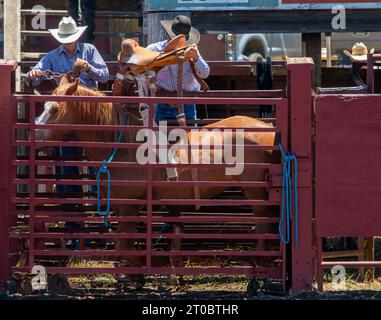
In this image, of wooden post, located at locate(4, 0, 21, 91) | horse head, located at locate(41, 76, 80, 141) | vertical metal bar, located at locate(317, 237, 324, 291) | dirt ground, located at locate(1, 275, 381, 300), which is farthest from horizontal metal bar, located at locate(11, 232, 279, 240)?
wooden post, located at locate(4, 0, 21, 91)

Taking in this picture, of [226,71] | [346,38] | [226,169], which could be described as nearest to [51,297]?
[226,169]

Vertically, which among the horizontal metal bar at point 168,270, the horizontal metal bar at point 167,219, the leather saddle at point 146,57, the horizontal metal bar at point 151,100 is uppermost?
the leather saddle at point 146,57

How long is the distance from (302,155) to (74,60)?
2551mm

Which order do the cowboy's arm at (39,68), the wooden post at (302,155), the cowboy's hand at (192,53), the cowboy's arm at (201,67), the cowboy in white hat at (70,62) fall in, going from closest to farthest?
the wooden post at (302,155) < the cowboy's hand at (192,53) < the cowboy's arm at (201,67) < the cowboy's arm at (39,68) < the cowboy in white hat at (70,62)

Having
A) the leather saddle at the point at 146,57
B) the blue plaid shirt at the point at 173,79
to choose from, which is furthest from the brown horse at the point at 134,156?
the blue plaid shirt at the point at 173,79

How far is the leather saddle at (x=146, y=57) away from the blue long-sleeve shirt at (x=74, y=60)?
62 centimetres

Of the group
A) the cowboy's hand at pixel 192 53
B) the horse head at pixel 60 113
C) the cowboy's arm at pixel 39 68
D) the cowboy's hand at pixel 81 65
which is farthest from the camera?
the cowboy's arm at pixel 39 68

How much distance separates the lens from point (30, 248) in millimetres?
7379

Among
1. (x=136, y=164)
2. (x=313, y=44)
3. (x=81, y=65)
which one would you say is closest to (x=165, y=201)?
(x=136, y=164)

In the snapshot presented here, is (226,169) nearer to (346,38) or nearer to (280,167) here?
(280,167)

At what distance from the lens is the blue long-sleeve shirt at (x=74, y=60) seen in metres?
8.51

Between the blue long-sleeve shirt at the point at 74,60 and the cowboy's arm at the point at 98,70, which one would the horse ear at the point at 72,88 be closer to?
the cowboy's arm at the point at 98,70

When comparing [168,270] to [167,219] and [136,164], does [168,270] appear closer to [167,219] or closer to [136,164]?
[167,219]
